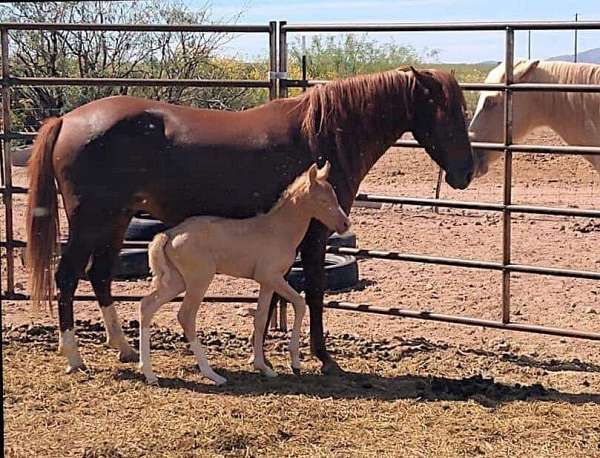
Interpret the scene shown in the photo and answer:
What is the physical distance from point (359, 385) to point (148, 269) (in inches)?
110

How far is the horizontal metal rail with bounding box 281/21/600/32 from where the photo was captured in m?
4.84

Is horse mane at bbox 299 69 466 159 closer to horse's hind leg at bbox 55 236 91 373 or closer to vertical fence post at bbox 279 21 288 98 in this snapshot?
vertical fence post at bbox 279 21 288 98

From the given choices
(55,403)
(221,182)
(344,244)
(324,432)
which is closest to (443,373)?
(324,432)

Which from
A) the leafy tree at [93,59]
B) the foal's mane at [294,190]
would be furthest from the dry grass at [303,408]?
the leafy tree at [93,59]

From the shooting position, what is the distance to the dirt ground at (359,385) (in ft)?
12.8

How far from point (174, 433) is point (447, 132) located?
2.10 m

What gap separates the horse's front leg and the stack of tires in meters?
1.35

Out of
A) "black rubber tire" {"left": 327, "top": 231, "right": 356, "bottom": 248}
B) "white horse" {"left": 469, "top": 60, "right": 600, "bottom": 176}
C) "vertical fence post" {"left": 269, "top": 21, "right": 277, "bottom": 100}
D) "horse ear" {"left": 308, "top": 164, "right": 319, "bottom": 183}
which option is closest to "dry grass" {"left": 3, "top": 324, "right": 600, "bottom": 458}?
"horse ear" {"left": 308, "top": 164, "right": 319, "bottom": 183}

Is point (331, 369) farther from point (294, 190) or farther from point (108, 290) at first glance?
point (108, 290)

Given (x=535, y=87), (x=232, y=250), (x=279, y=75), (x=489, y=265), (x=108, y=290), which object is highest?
(x=279, y=75)

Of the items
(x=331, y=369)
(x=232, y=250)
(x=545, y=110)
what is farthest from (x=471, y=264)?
(x=545, y=110)

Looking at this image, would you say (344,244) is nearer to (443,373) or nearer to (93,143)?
(443,373)

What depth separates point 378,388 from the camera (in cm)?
468

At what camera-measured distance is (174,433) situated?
3.98m
